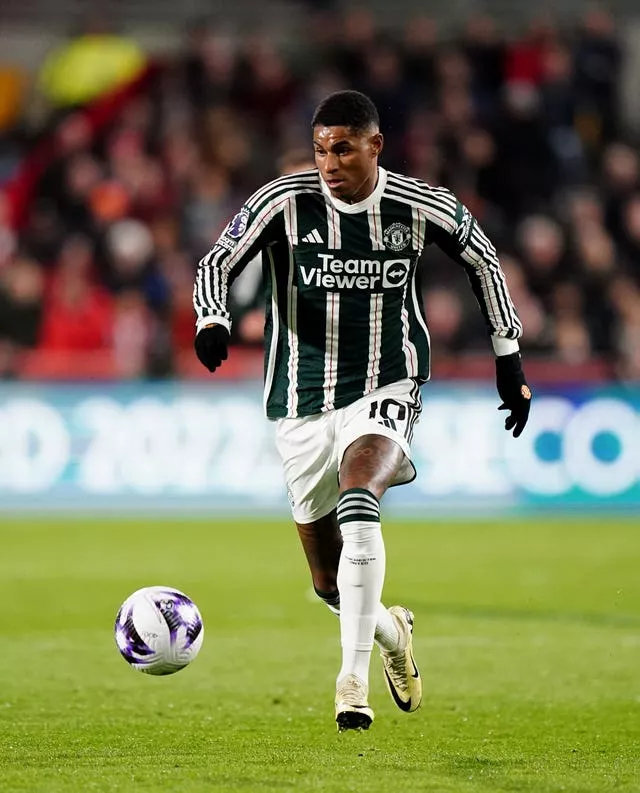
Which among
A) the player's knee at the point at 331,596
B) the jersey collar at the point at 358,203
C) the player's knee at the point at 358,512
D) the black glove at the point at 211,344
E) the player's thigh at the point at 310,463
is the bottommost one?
the player's knee at the point at 331,596

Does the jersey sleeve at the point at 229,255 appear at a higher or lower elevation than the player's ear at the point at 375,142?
lower

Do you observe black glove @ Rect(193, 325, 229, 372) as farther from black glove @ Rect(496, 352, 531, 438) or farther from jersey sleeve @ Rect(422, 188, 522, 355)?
black glove @ Rect(496, 352, 531, 438)

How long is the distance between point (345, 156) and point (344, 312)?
0.60m

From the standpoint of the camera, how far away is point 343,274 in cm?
604

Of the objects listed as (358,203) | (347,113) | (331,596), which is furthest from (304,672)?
(347,113)

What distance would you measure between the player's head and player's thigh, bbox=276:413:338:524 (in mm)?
880

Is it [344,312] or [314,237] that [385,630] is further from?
[314,237]

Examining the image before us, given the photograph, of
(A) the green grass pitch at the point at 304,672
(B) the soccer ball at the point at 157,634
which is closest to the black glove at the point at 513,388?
(A) the green grass pitch at the point at 304,672

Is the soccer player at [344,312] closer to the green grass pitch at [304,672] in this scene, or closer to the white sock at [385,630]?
Answer: the white sock at [385,630]

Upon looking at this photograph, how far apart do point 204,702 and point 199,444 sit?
25.9ft

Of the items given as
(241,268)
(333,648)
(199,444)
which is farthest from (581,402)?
(241,268)

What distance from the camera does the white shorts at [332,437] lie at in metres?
5.94

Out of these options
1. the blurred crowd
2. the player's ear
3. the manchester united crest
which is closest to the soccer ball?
the manchester united crest

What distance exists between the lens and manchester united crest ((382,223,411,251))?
6.04m
